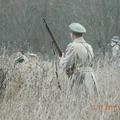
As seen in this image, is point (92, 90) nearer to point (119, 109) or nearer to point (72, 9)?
point (119, 109)

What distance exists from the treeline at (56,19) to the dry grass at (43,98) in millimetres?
20397

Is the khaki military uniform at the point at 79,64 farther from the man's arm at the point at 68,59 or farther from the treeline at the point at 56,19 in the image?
the treeline at the point at 56,19

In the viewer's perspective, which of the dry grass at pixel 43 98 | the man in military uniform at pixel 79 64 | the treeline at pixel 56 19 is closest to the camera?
the dry grass at pixel 43 98

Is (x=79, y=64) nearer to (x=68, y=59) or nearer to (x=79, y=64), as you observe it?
(x=79, y=64)

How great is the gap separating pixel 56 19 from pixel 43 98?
32787 millimetres

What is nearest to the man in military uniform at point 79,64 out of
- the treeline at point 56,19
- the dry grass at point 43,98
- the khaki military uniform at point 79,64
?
the khaki military uniform at point 79,64

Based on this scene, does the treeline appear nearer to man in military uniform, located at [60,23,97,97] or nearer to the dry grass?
man in military uniform, located at [60,23,97,97]

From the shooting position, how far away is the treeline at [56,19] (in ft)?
98.7

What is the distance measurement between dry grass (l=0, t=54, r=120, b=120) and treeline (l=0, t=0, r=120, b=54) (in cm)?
2040

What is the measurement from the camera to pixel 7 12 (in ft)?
137

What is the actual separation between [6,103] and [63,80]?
0.90 meters

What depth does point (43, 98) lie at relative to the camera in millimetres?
5973

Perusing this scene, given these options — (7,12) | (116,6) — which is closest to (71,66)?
(116,6)

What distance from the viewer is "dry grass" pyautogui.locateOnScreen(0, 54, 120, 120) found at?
5.63 meters
